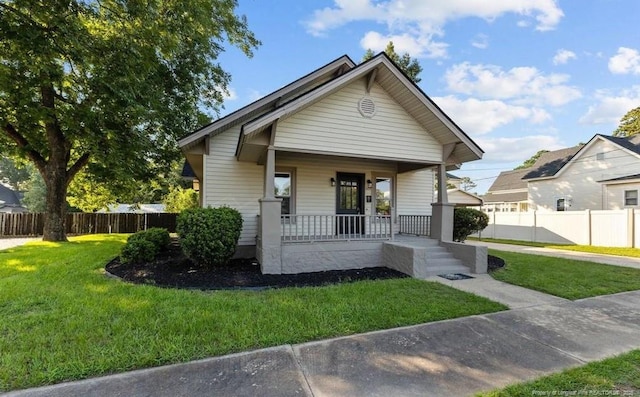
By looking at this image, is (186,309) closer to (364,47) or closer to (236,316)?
(236,316)

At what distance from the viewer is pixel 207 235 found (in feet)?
23.1

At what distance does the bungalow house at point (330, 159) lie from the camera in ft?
23.9

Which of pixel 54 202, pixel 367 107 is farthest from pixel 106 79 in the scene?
pixel 367 107

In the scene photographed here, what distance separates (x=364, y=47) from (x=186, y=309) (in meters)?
19.4

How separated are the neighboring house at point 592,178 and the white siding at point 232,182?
20.6 m

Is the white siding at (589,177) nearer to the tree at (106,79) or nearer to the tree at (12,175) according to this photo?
the tree at (106,79)

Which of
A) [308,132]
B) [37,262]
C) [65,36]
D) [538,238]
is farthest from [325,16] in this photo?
[538,238]

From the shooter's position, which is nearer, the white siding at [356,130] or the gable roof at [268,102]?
the white siding at [356,130]

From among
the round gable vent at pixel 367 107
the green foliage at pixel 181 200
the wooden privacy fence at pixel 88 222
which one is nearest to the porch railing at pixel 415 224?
the round gable vent at pixel 367 107

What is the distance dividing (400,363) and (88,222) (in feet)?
69.8

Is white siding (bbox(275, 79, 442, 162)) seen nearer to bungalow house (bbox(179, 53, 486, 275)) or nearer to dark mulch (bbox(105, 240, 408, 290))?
bungalow house (bbox(179, 53, 486, 275))

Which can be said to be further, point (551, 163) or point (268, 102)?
point (551, 163)

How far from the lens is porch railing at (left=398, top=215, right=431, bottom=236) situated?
1061 centimetres

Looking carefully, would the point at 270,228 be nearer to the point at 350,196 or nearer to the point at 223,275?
the point at 223,275
